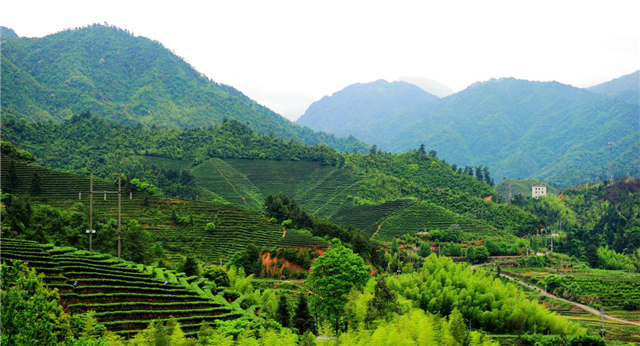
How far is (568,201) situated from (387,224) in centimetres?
4931

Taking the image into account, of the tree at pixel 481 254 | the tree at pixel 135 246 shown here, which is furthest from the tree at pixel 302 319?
the tree at pixel 481 254

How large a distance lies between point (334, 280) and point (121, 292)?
12.6 m

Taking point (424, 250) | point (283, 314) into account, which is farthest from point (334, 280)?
point (424, 250)

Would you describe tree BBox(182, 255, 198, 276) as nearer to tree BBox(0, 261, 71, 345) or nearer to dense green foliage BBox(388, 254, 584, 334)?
dense green foliage BBox(388, 254, 584, 334)

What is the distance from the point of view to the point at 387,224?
77.7 m

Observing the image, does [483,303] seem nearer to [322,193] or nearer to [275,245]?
[275,245]

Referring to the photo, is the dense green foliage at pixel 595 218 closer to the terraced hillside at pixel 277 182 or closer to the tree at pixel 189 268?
the terraced hillside at pixel 277 182

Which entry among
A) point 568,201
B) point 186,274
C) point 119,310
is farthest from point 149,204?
point 568,201

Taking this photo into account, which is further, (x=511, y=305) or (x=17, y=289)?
(x=511, y=305)

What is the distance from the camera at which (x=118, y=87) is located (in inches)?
6747

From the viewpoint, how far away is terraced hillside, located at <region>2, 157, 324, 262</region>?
5259cm

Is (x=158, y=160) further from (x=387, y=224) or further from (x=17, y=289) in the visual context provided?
(x=17, y=289)

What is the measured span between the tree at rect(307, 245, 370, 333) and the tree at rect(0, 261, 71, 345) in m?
18.0

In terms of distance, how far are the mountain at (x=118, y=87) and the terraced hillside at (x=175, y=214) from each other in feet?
248
